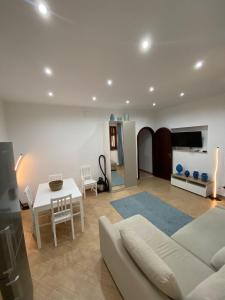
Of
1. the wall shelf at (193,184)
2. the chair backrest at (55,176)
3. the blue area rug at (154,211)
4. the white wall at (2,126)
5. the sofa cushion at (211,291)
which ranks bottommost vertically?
the blue area rug at (154,211)

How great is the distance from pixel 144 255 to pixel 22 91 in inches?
137

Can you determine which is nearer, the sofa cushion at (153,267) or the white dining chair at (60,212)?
the sofa cushion at (153,267)

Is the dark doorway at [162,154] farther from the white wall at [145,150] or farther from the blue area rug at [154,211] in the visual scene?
the blue area rug at [154,211]

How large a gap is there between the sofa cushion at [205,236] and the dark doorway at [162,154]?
3.12 m

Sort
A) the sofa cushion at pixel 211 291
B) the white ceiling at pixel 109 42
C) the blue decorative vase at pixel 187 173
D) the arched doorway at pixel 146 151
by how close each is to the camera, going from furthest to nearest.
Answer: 1. the arched doorway at pixel 146 151
2. the blue decorative vase at pixel 187 173
3. the white ceiling at pixel 109 42
4. the sofa cushion at pixel 211 291

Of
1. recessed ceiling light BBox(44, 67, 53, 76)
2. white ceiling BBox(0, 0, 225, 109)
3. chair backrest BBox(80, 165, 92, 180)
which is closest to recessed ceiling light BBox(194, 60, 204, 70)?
white ceiling BBox(0, 0, 225, 109)

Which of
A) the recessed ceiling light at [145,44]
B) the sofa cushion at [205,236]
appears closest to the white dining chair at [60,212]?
the sofa cushion at [205,236]

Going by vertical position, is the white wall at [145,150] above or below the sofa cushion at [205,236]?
above

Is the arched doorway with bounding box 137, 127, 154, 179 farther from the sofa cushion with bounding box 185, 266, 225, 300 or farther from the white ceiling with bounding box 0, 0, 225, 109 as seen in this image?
the sofa cushion with bounding box 185, 266, 225, 300

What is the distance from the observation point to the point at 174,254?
1567 mm

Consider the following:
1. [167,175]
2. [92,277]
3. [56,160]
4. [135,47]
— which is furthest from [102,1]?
[167,175]

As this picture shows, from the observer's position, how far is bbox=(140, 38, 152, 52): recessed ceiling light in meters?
1.48

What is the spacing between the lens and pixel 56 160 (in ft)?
13.8

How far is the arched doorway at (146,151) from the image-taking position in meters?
6.13
